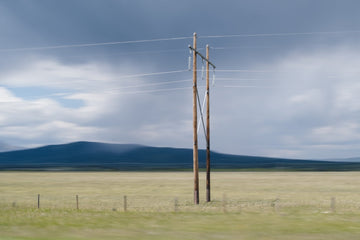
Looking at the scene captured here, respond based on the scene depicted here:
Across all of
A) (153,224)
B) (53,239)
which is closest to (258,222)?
(153,224)

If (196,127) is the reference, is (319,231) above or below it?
below

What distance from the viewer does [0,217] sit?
29.7 metres

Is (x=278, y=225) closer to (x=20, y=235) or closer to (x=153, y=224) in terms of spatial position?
(x=153, y=224)

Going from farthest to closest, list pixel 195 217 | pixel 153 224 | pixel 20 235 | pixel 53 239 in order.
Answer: pixel 195 217
pixel 153 224
pixel 20 235
pixel 53 239

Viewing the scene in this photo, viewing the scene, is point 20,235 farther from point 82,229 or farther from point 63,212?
point 63,212

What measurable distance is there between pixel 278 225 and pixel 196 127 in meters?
16.0

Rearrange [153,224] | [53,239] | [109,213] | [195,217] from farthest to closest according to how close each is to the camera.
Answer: [109,213], [195,217], [153,224], [53,239]

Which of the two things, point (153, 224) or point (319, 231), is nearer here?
point (319, 231)

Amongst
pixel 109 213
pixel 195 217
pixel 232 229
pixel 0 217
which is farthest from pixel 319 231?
pixel 0 217

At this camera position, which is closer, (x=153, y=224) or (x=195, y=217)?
(x=153, y=224)

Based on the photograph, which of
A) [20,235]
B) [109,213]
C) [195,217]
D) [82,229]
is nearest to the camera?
[20,235]

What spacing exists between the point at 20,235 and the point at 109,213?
9.22 m

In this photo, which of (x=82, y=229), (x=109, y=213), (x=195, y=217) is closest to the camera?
(x=82, y=229)

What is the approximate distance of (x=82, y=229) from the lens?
79.6 ft
